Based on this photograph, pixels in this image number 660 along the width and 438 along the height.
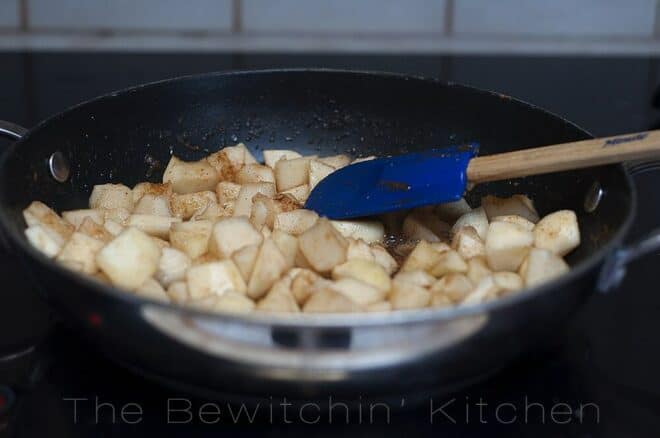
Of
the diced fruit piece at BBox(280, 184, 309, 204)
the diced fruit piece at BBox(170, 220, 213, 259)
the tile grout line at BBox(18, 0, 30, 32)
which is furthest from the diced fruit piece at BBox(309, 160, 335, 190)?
the tile grout line at BBox(18, 0, 30, 32)

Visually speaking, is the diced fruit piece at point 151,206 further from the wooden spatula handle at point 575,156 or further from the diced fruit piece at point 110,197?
the wooden spatula handle at point 575,156

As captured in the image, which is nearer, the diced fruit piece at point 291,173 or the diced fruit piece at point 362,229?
the diced fruit piece at point 362,229

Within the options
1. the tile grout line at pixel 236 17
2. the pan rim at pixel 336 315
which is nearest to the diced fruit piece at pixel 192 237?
the pan rim at pixel 336 315

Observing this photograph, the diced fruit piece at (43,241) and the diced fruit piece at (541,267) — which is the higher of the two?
the diced fruit piece at (43,241)

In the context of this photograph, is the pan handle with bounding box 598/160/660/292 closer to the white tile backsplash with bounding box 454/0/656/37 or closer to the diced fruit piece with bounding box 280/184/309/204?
the diced fruit piece with bounding box 280/184/309/204

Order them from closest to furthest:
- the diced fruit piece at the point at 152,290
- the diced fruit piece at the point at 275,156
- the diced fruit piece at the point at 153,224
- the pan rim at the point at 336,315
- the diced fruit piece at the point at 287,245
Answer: the pan rim at the point at 336,315 < the diced fruit piece at the point at 152,290 < the diced fruit piece at the point at 287,245 < the diced fruit piece at the point at 153,224 < the diced fruit piece at the point at 275,156

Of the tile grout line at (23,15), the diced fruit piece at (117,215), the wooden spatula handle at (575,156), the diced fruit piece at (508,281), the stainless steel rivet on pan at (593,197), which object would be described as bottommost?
the diced fruit piece at (508,281)

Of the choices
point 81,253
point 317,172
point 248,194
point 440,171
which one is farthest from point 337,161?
point 81,253
